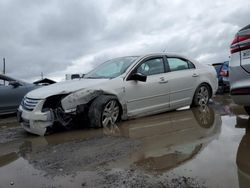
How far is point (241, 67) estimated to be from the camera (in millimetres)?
4898

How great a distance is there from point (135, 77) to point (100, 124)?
→ 4.25 feet

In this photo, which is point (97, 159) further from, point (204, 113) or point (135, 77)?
point (204, 113)

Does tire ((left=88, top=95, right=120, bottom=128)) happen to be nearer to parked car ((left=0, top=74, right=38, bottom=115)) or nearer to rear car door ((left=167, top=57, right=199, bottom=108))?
rear car door ((left=167, top=57, right=199, bottom=108))

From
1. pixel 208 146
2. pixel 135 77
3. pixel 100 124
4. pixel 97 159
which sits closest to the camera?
pixel 97 159

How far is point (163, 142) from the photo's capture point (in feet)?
16.3

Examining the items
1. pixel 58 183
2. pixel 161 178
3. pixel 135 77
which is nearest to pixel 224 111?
pixel 135 77

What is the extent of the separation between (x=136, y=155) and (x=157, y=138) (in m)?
0.98

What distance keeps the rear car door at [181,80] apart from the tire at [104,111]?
5.31 feet

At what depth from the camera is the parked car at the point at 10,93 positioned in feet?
31.0

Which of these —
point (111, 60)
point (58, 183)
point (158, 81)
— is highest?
point (111, 60)

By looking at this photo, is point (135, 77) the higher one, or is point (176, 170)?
point (135, 77)

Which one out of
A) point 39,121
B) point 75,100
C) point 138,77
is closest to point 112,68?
point 138,77

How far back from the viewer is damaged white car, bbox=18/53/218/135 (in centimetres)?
619

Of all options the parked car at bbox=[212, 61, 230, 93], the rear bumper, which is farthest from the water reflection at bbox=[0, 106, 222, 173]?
the parked car at bbox=[212, 61, 230, 93]
